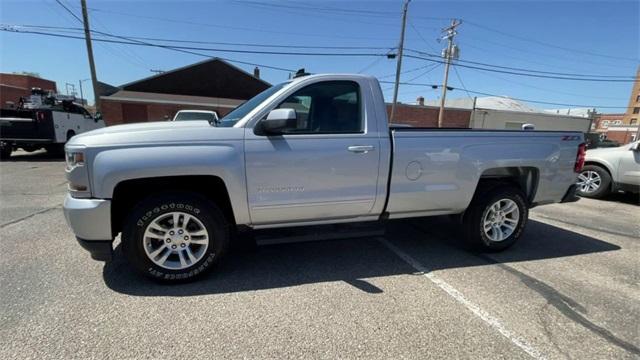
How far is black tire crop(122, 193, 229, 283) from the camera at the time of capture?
2965 millimetres

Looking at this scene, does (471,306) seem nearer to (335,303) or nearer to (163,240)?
(335,303)

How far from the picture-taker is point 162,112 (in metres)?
24.9

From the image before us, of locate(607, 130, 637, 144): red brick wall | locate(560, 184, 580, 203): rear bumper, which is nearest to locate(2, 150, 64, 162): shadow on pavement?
locate(560, 184, 580, 203): rear bumper

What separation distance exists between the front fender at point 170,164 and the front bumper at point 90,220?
0.31ft

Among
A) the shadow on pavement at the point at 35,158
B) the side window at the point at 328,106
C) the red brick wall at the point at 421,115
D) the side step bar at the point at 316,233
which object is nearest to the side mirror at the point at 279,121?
the side window at the point at 328,106

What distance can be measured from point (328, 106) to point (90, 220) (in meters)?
2.40

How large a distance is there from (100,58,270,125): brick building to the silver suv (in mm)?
23466

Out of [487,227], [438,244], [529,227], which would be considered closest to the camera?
[487,227]

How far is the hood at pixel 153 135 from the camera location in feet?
9.26

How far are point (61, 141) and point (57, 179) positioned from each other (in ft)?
15.7

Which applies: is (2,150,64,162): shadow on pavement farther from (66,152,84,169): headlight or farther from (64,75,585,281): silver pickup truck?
(64,75,585,281): silver pickup truck

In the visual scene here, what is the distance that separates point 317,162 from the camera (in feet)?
10.5

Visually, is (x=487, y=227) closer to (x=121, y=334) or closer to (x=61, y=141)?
(x=121, y=334)

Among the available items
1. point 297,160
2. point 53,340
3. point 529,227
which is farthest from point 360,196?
point 529,227
